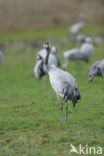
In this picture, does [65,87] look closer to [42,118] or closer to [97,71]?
[42,118]

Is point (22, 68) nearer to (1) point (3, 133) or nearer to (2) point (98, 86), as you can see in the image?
(2) point (98, 86)

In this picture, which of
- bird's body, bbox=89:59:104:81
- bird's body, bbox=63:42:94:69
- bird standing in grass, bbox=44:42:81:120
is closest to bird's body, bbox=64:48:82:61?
bird's body, bbox=63:42:94:69

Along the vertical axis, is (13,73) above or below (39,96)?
above

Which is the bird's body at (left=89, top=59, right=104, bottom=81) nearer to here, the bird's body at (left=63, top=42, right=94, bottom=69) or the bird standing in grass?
the bird standing in grass

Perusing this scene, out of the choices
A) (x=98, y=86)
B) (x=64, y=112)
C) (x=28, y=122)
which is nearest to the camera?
(x=28, y=122)

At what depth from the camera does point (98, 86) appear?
659 inches

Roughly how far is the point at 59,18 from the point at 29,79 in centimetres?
2656

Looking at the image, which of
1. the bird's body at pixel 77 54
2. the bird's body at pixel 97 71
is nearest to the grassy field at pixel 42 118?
the bird's body at pixel 77 54

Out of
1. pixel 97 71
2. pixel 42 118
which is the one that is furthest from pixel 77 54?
pixel 42 118

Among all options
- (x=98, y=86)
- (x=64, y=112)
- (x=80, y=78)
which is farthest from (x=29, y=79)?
(x=64, y=112)

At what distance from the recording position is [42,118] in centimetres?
1213

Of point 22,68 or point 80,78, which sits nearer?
point 80,78

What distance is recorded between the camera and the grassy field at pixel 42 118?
973cm

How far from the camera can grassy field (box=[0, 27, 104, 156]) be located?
31.9 ft
